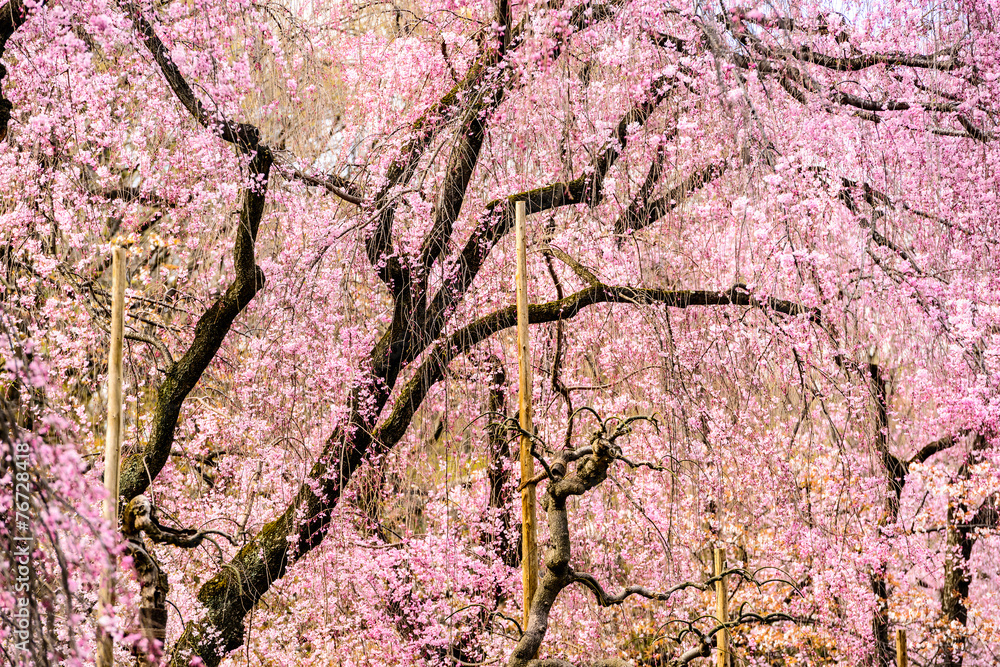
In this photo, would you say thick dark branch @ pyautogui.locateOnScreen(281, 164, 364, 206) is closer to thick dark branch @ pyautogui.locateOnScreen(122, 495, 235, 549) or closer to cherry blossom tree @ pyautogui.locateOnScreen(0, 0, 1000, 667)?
cherry blossom tree @ pyautogui.locateOnScreen(0, 0, 1000, 667)

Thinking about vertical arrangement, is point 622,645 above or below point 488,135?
below

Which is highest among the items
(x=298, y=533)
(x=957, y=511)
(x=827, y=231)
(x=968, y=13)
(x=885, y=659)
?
(x=968, y=13)

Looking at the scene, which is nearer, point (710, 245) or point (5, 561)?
point (5, 561)

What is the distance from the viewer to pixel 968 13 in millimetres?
4336

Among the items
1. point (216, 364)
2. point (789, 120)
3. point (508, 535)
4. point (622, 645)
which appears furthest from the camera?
point (622, 645)

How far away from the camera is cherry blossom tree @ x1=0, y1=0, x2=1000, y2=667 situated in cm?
406

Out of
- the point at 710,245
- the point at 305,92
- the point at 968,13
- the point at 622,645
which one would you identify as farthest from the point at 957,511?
the point at 305,92

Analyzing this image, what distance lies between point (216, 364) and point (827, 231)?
357cm

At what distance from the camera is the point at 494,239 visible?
5.00 meters

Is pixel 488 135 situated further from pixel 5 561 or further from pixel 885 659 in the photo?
pixel 885 659

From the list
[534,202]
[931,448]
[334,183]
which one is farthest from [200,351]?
[931,448]

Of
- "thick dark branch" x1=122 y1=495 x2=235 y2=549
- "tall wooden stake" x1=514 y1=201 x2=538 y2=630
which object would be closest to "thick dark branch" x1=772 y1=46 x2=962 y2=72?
"tall wooden stake" x1=514 y1=201 x2=538 y2=630

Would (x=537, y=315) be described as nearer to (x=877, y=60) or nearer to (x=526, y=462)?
(x=526, y=462)

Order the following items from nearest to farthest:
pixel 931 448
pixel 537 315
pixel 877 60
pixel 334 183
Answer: pixel 877 60 < pixel 537 315 < pixel 334 183 < pixel 931 448
